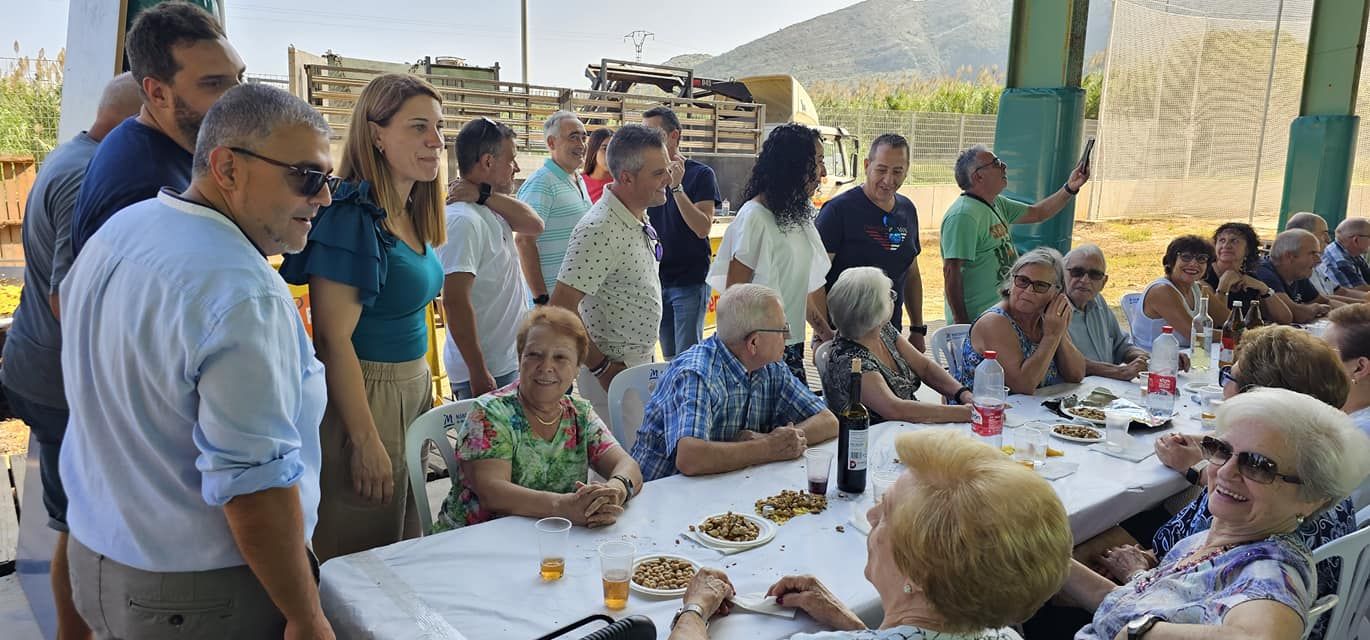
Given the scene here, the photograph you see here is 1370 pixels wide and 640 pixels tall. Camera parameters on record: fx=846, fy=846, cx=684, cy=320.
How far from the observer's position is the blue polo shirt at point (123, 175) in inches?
75.9

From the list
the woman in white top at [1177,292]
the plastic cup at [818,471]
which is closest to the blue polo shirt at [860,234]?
the woman in white top at [1177,292]

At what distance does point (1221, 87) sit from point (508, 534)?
16.2 metres

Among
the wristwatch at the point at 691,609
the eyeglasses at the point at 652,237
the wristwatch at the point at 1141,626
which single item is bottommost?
the wristwatch at the point at 1141,626

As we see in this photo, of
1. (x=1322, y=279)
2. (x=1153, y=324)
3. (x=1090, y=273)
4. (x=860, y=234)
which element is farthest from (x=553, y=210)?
(x=1322, y=279)

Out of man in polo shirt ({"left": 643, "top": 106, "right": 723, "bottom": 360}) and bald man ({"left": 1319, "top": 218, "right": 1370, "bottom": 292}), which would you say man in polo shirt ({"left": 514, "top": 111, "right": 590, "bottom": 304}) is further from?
bald man ({"left": 1319, "top": 218, "right": 1370, "bottom": 292})

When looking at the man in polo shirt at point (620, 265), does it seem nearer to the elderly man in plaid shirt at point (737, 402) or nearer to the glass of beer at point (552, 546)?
the elderly man in plaid shirt at point (737, 402)

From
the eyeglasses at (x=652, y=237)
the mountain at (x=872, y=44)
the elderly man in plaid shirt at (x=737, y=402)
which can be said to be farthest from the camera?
the mountain at (x=872, y=44)

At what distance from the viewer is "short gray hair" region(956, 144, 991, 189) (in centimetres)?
461

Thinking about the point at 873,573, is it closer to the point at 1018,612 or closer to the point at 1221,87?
the point at 1018,612

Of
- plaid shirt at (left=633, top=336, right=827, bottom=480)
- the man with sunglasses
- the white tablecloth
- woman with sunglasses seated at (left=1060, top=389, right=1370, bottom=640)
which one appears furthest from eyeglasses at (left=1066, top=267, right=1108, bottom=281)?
woman with sunglasses seated at (left=1060, top=389, right=1370, bottom=640)

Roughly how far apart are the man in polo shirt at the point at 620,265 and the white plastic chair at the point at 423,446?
87 cm

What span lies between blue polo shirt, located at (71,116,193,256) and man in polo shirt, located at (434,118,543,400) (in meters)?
1.06

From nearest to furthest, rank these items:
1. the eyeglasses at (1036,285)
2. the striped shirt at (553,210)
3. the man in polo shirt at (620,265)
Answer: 1. the man in polo shirt at (620,265)
2. the eyeglasses at (1036,285)
3. the striped shirt at (553,210)

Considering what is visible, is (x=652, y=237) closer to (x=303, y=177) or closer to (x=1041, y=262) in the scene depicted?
(x=1041, y=262)
